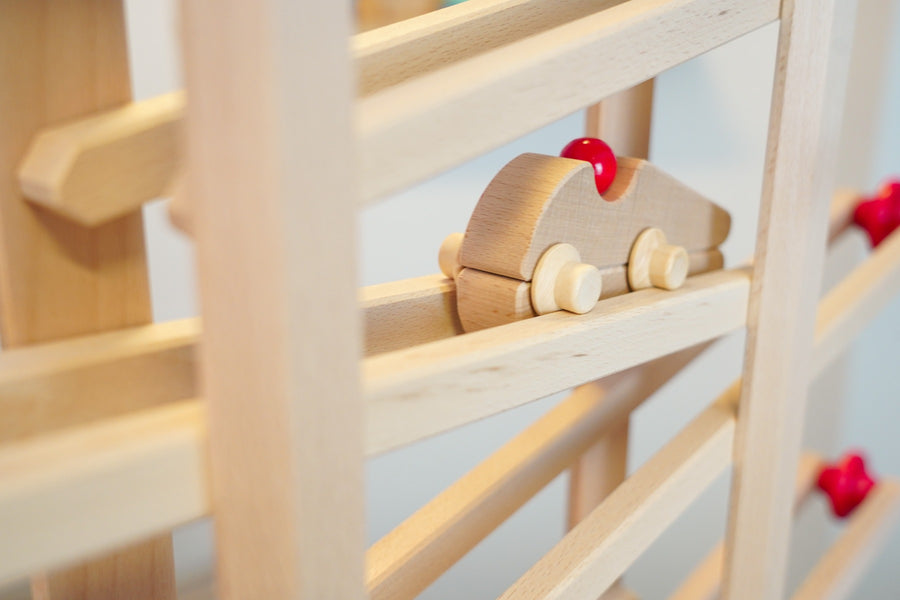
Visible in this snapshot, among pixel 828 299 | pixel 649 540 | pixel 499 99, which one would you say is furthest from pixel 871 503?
pixel 499 99

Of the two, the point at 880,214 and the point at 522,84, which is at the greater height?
the point at 522,84

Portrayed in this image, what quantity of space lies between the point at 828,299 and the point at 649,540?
0.98 ft

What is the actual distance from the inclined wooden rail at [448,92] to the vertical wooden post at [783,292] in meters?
0.05

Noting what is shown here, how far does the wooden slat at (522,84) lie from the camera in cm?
30

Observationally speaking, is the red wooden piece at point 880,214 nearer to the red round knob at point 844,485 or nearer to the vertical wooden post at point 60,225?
the red round knob at point 844,485

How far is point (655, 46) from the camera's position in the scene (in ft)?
1.31

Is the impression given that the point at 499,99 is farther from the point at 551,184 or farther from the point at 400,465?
the point at 400,465

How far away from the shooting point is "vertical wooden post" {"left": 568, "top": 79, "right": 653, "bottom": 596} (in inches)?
25.8

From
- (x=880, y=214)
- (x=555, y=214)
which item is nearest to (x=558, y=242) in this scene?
(x=555, y=214)

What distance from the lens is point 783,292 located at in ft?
1.74

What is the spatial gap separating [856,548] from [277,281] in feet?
2.50

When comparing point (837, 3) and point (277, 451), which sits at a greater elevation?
point (837, 3)

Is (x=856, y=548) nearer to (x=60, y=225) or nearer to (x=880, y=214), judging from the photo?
(x=880, y=214)

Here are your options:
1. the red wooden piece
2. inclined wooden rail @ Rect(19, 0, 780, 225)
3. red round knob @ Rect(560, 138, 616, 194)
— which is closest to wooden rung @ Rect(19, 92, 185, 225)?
inclined wooden rail @ Rect(19, 0, 780, 225)
